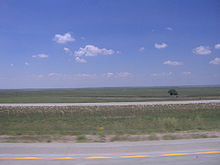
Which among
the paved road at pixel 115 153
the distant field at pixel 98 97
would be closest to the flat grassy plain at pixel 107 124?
the paved road at pixel 115 153

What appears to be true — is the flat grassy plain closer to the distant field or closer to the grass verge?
the grass verge

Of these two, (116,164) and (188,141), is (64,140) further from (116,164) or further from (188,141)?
(188,141)

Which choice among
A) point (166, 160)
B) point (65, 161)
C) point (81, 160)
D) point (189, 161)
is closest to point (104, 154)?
point (81, 160)

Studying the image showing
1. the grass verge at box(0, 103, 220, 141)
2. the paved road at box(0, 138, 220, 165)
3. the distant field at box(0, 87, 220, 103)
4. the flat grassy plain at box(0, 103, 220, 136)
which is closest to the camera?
the paved road at box(0, 138, 220, 165)

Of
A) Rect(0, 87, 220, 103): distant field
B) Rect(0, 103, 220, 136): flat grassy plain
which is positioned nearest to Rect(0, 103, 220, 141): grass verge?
Rect(0, 103, 220, 136): flat grassy plain

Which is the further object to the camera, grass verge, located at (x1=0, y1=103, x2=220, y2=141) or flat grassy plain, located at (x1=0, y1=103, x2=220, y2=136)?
flat grassy plain, located at (x1=0, y1=103, x2=220, y2=136)

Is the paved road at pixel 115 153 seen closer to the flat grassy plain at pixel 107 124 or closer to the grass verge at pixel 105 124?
the grass verge at pixel 105 124

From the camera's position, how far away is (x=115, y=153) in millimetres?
6758

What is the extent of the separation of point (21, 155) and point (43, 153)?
0.69 m

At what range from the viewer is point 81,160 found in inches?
239

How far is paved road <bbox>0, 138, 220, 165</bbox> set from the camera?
5.99m

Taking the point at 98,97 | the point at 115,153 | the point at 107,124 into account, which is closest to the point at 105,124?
the point at 107,124

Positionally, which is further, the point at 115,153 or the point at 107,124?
the point at 107,124

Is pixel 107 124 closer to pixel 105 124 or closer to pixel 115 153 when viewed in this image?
pixel 105 124
